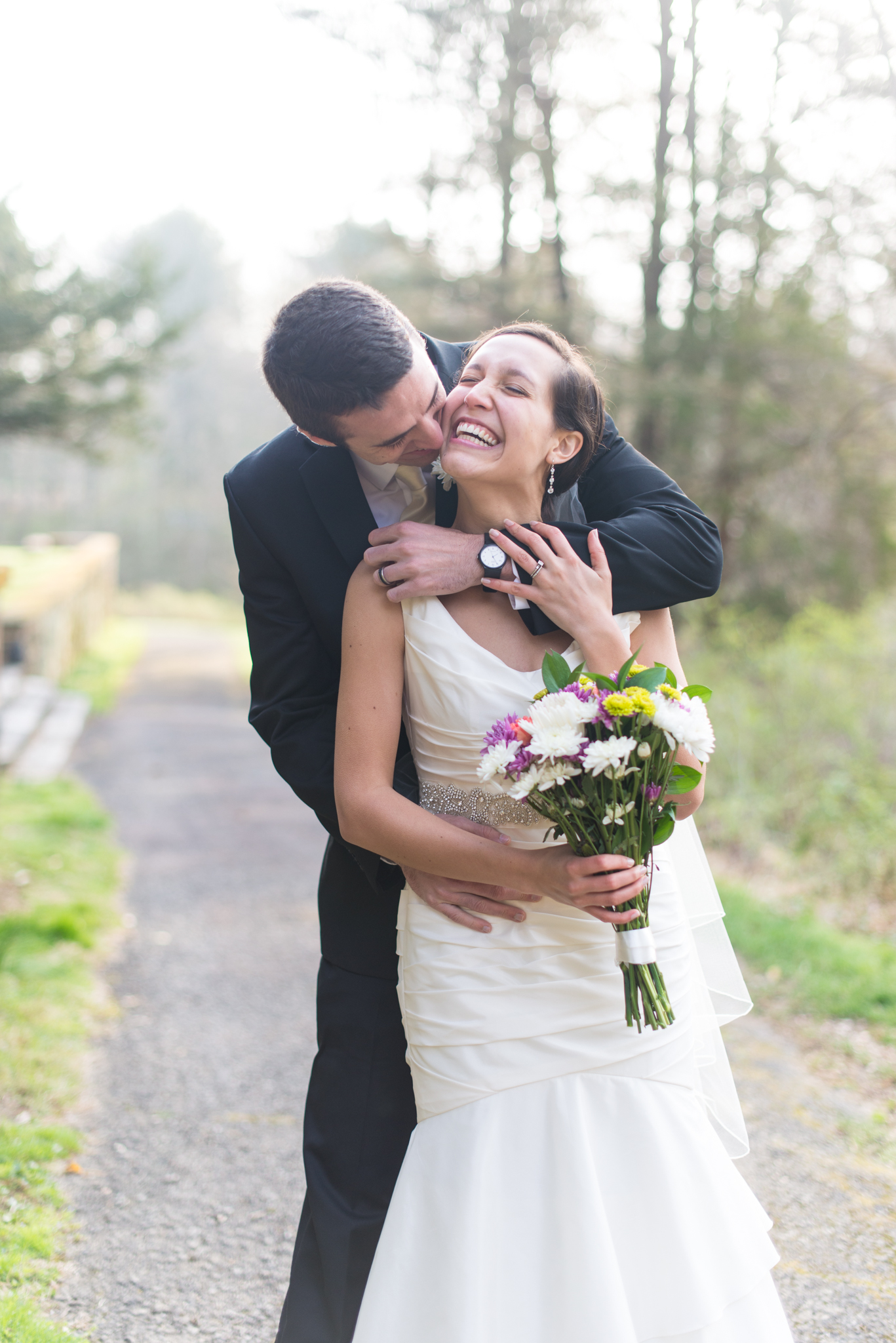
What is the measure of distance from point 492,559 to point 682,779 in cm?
54

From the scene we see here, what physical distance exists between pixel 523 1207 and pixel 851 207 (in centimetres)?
1043

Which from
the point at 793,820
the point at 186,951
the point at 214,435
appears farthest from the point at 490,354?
the point at 214,435

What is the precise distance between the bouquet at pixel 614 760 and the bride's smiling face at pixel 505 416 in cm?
44

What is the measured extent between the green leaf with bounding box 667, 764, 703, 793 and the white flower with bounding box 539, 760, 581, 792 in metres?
0.23

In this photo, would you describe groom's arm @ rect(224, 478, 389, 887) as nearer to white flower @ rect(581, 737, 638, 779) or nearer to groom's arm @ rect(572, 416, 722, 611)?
groom's arm @ rect(572, 416, 722, 611)

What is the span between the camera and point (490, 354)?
2.16 meters

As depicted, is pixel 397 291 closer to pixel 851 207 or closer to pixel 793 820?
pixel 851 207

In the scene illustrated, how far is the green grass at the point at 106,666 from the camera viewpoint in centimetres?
1241

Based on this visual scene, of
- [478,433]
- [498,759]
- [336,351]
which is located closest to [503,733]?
[498,759]

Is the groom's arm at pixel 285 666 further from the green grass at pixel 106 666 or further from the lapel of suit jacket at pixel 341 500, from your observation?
the green grass at pixel 106 666

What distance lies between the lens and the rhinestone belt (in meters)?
2.10

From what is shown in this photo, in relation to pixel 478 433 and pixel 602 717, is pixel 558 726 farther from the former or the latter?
pixel 478 433

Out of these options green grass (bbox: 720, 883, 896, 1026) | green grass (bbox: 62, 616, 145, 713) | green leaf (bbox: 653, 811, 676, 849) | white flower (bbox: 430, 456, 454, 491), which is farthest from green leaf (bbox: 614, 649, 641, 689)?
green grass (bbox: 62, 616, 145, 713)

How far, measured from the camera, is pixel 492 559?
204 centimetres
